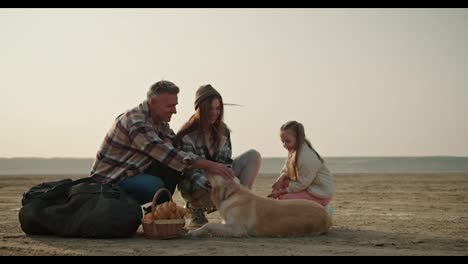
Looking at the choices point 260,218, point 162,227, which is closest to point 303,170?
point 260,218

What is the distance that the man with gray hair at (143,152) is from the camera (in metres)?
6.10

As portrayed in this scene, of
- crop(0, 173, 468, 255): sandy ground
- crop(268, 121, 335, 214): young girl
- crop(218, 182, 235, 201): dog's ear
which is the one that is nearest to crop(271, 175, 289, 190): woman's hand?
crop(268, 121, 335, 214): young girl

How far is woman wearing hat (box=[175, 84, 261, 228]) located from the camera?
21.9 feet

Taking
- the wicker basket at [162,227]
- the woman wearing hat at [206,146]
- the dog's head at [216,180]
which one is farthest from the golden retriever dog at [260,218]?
the woman wearing hat at [206,146]

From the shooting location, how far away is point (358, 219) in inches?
320

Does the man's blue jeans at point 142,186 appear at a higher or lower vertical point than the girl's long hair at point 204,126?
lower

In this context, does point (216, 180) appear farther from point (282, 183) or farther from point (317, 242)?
point (282, 183)

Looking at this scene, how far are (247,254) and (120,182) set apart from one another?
2029mm

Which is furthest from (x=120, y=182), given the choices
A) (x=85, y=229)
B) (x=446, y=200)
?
(x=446, y=200)

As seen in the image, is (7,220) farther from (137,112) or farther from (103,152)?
(137,112)

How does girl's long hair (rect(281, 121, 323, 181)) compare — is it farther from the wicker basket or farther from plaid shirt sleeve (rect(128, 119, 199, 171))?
the wicker basket

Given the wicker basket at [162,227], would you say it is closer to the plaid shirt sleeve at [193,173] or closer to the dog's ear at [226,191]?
the dog's ear at [226,191]

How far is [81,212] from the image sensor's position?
19.0 ft

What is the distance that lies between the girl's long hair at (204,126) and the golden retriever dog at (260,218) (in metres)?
0.98
